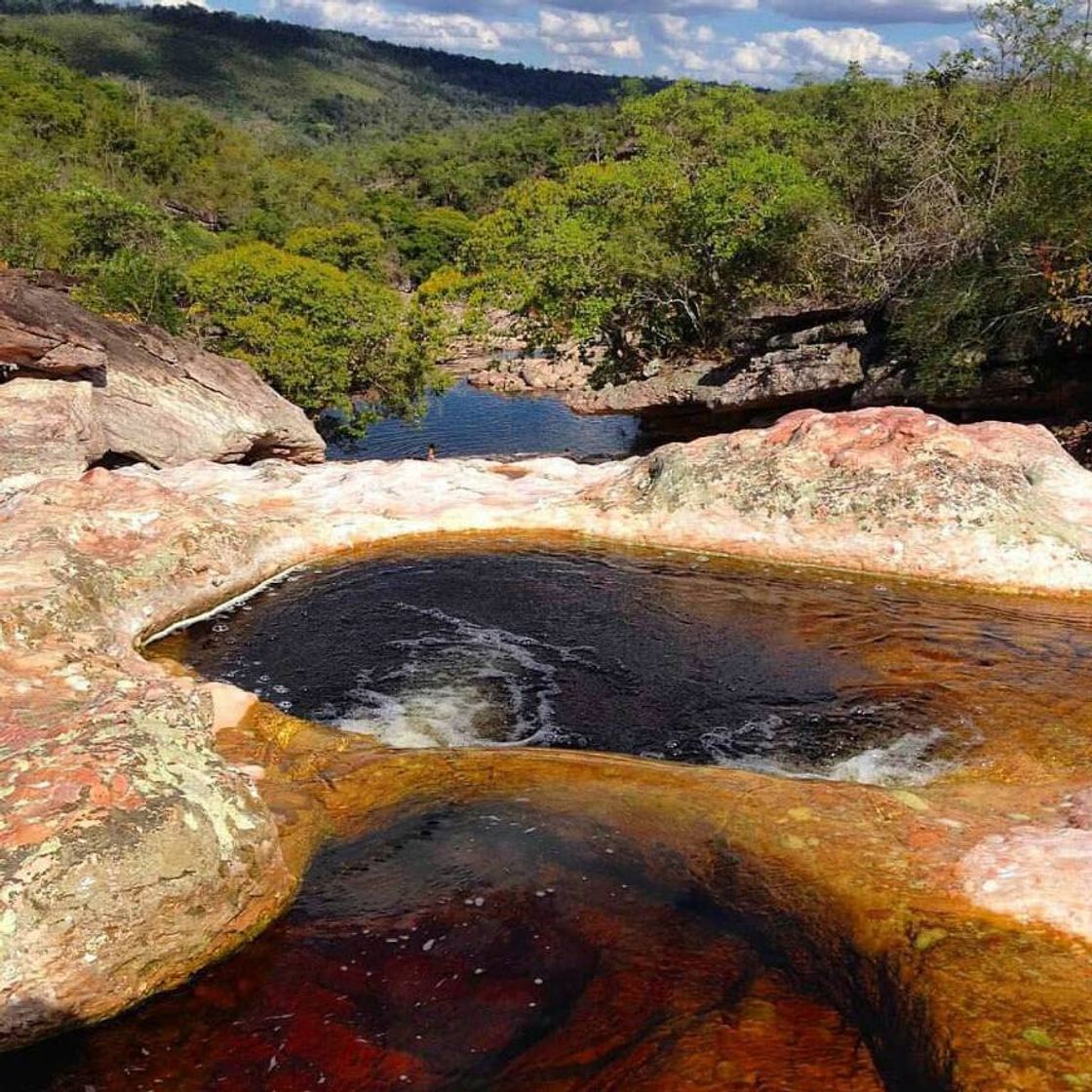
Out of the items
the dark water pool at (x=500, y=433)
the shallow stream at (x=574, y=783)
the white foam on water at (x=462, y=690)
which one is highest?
the shallow stream at (x=574, y=783)

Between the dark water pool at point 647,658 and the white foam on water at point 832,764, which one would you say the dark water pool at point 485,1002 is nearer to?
the white foam on water at point 832,764

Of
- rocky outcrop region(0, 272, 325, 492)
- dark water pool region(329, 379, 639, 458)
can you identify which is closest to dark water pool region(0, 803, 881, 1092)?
rocky outcrop region(0, 272, 325, 492)

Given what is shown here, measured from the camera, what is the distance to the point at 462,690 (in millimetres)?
13414

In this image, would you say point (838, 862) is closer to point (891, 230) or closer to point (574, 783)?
point (574, 783)

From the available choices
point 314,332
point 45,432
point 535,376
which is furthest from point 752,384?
point 535,376

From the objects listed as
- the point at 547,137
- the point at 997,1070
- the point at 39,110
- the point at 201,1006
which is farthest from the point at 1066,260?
the point at 547,137

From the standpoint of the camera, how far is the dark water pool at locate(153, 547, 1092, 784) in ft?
39.3

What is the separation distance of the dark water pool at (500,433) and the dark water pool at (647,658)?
21.9m

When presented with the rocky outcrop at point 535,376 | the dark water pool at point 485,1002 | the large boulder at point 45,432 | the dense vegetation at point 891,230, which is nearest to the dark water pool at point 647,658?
the dark water pool at point 485,1002

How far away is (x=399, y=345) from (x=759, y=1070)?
106 ft

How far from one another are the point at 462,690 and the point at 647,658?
9.29 feet

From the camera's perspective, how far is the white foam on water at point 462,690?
12.3m

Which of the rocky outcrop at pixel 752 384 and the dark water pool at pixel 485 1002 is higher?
the rocky outcrop at pixel 752 384

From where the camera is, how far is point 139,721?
8.98 meters
